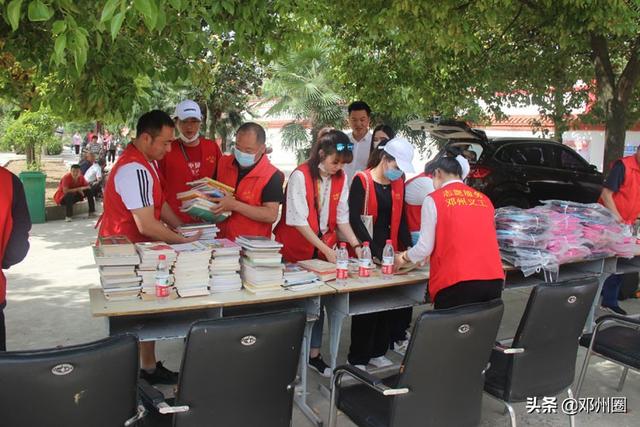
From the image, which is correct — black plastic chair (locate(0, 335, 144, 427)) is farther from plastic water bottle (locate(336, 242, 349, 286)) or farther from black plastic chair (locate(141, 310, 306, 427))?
plastic water bottle (locate(336, 242, 349, 286))

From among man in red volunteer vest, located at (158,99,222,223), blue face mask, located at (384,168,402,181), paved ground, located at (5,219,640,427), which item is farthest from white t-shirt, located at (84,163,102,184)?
blue face mask, located at (384,168,402,181)

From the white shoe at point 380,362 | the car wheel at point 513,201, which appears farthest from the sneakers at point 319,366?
the car wheel at point 513,201

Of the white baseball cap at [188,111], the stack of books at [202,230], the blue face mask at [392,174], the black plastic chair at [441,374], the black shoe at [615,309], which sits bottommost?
the black shoe at [615,309]

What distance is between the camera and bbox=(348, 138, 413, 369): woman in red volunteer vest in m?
3.92

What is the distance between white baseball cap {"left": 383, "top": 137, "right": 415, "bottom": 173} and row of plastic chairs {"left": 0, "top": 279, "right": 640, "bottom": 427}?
1.30 meters

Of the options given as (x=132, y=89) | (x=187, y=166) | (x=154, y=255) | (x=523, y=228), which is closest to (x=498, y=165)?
(x=523, y=228)

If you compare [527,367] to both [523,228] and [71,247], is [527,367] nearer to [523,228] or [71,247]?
[523,228]

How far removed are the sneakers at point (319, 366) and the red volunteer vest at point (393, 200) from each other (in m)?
1.02

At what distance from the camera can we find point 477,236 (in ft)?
10.5

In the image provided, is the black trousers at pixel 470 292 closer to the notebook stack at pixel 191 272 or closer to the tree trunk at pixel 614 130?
the notebook stack at pixel 191 272

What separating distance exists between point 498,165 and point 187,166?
6.58 metres

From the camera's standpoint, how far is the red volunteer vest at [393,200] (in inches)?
158

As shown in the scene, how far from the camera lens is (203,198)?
3.76m

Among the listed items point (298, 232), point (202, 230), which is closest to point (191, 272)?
point (202, 230)
